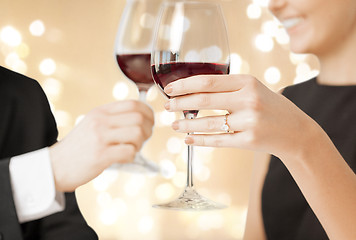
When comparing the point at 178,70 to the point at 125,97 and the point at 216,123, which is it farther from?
the point at 125,97

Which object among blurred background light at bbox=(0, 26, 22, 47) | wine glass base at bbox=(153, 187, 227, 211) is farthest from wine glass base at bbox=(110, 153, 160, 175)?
blurred background light at bbox=(0, 26, 22, 47)

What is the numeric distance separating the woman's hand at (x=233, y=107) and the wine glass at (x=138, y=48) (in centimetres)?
30

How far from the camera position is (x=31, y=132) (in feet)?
3.48

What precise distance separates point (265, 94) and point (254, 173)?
2.38 ft

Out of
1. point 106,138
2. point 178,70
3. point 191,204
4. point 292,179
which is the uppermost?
point 178,70

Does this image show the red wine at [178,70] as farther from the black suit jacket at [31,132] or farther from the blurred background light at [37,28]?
the blurred background light at [37,28]

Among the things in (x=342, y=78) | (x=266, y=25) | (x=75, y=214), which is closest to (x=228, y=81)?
(x=75, y=214)

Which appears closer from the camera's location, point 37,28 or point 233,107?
point 233,107

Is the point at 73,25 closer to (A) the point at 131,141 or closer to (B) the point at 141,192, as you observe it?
(B) the point at 141,192

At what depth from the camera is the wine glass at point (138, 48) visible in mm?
947

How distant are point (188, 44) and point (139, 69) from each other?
26 cm

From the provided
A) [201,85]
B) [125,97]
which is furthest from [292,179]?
[201,85]

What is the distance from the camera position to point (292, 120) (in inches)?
27.0

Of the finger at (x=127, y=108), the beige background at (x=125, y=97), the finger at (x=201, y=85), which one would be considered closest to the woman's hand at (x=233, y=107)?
the finger at (x=201, y=85)
